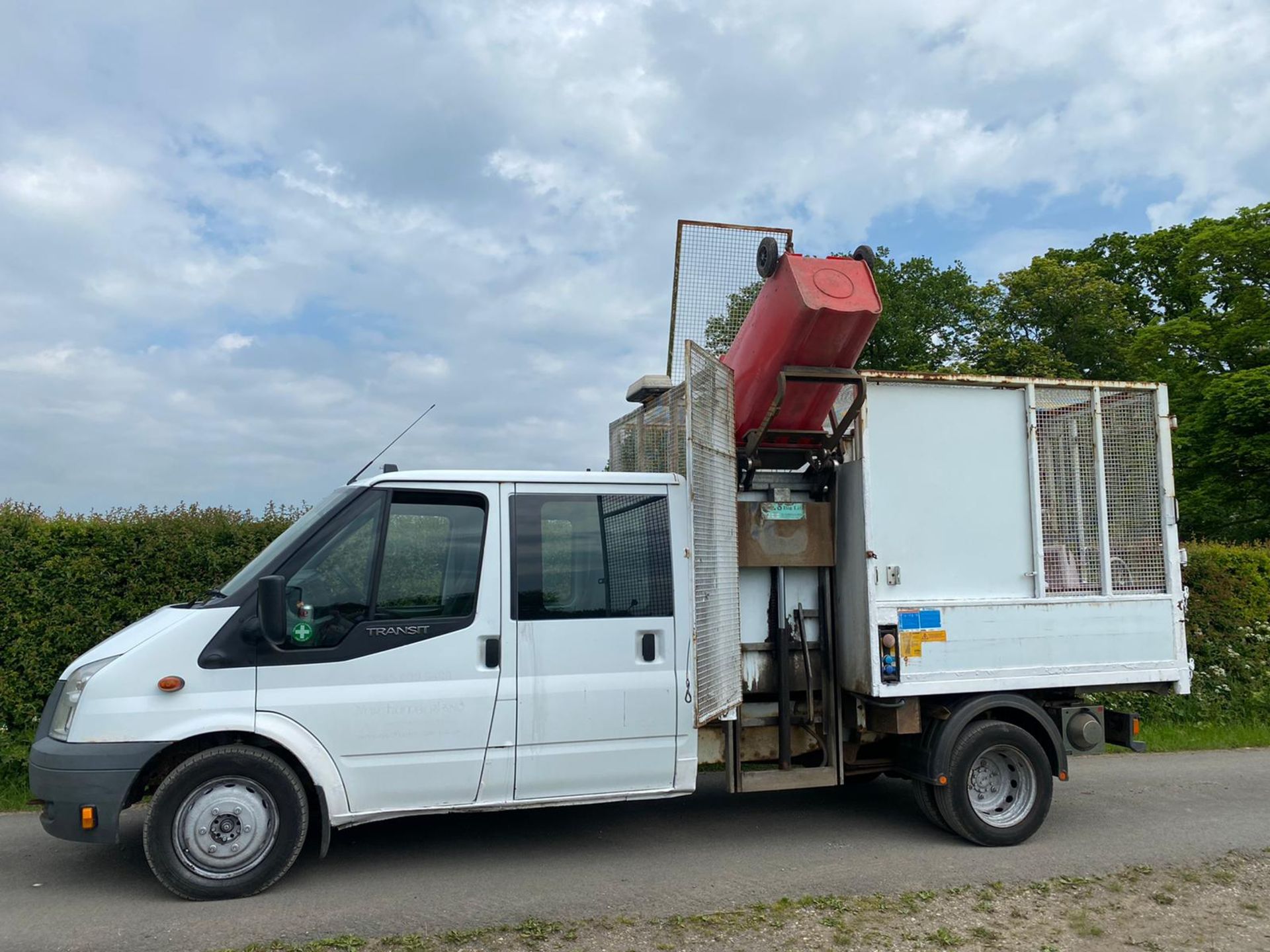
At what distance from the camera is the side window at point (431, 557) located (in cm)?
546

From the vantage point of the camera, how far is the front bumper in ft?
16.2

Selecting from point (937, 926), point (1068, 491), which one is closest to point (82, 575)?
point (937, 926)

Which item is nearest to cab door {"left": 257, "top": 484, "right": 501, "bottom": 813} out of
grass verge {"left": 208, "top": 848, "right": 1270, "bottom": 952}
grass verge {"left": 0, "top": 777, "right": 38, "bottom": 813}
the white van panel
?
the white van panel

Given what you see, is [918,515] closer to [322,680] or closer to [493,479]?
[493,479]

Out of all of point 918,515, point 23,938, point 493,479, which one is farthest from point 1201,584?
point 23,938

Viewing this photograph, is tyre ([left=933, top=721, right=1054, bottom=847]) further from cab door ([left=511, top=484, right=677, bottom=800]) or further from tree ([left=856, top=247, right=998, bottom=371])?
tree ([left=856, top=247, right=998, bottom=371])

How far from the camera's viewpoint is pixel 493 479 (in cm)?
571

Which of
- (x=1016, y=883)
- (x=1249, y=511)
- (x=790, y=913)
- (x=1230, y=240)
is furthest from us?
(x=1230, y=240)

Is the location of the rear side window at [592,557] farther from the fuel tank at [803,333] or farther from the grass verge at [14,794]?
the grass verge at [14,794]

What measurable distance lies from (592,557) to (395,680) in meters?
1.27

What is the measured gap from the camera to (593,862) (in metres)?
5.88

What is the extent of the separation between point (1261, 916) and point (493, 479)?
4566mm

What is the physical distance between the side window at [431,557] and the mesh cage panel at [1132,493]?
13.5 feet

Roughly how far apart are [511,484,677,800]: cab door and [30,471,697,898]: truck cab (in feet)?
0.04
